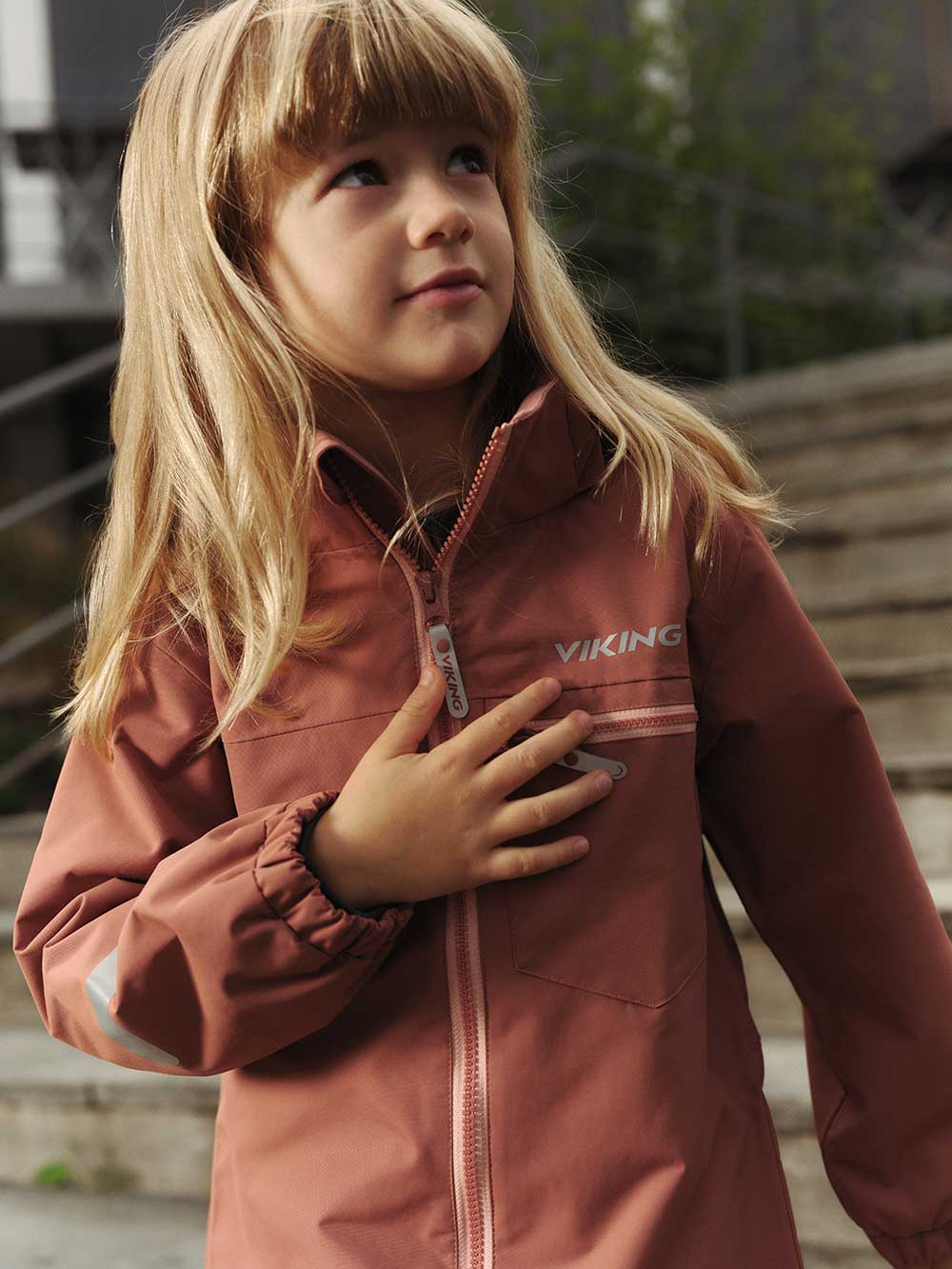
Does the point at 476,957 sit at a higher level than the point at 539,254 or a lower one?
lower

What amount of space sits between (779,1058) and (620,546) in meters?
1.00

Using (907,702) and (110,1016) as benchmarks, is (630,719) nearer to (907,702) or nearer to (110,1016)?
(110,1016)

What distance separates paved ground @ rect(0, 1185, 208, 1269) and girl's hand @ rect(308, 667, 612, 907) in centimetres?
105

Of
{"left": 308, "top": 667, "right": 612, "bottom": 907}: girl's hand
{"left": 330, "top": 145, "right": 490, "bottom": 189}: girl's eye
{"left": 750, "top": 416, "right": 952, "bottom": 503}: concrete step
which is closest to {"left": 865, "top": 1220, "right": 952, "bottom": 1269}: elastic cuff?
{"left": 308, "top": 667, "right": 612, "bottom": 907}: girl's hand

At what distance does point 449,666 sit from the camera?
0.91 meters

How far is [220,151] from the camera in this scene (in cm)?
94

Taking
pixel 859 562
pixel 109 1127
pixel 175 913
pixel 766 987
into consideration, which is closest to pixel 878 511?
pixel 859 562

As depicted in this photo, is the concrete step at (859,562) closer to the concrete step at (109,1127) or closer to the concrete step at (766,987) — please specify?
the concrete step at (766,987)

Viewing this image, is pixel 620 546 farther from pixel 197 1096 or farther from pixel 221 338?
pixel 197 1096

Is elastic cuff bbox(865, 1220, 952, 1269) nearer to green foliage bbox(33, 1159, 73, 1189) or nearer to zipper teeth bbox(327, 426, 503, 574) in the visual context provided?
zipper teeth bbox(327, 426, 503, 574)

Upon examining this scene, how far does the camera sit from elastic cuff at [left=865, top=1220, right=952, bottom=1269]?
1.02 metres

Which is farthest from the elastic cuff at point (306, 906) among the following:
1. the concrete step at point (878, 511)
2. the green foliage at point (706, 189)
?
the green foliage at point (706, 189)

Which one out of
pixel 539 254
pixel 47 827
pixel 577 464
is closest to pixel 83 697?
pixel 47 827

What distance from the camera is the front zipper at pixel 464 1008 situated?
856mm
